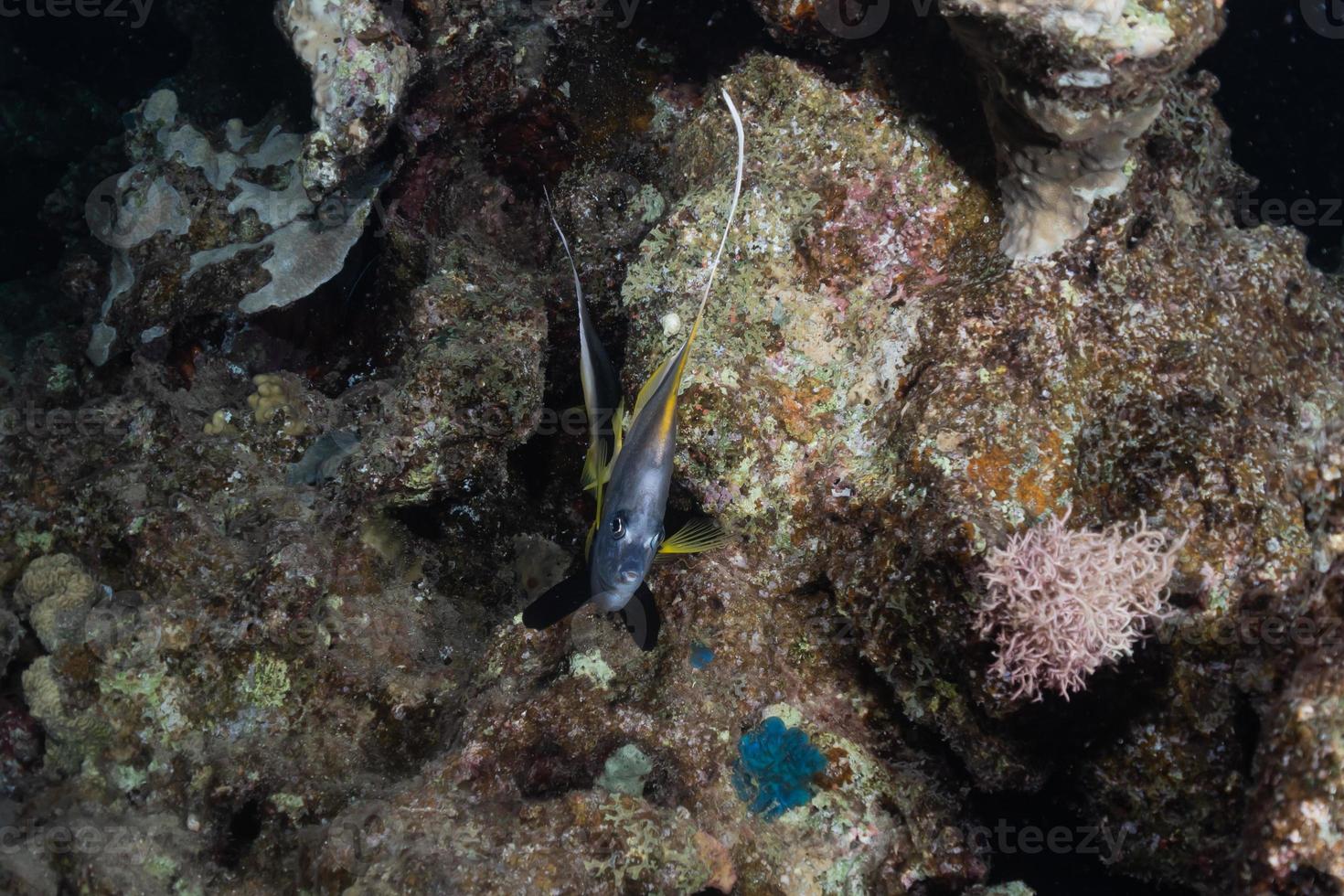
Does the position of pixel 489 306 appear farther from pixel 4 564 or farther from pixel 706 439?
pixel 4 564

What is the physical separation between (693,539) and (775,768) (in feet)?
3.33

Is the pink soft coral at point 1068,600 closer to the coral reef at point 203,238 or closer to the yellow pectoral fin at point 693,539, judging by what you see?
the yellow pectoral fin at point 693,539

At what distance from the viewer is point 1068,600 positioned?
92.1 inches

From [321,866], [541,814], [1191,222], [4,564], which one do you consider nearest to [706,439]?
[541,814]

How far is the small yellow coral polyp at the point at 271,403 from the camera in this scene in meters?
3.68

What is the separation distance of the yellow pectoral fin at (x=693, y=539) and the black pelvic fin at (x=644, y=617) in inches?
10.3

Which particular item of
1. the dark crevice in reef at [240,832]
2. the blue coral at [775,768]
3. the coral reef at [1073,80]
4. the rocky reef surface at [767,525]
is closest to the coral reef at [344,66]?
the rocky reef surface at [767,525]

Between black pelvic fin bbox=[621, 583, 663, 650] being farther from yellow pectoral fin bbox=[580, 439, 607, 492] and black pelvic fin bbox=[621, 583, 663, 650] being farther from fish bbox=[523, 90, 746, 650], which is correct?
yellow pectoral fin bbox=[580, 439, 607, 492]

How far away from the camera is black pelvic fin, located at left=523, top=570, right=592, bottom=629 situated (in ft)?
7.62

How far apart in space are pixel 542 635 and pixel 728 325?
Result: 4.98 ft

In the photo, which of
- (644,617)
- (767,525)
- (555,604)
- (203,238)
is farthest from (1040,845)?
(203,238)

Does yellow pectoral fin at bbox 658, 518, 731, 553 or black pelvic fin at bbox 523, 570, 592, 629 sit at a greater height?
yellow pectoral fin at bbox 658, 518, 731, 553

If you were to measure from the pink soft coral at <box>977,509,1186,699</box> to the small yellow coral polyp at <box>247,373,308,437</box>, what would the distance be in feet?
10.8

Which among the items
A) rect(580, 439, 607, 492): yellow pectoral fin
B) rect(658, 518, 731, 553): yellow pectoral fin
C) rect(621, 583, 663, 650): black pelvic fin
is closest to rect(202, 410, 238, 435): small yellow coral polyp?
rect(580, 439, 607, 492): yellow pectoral fin
